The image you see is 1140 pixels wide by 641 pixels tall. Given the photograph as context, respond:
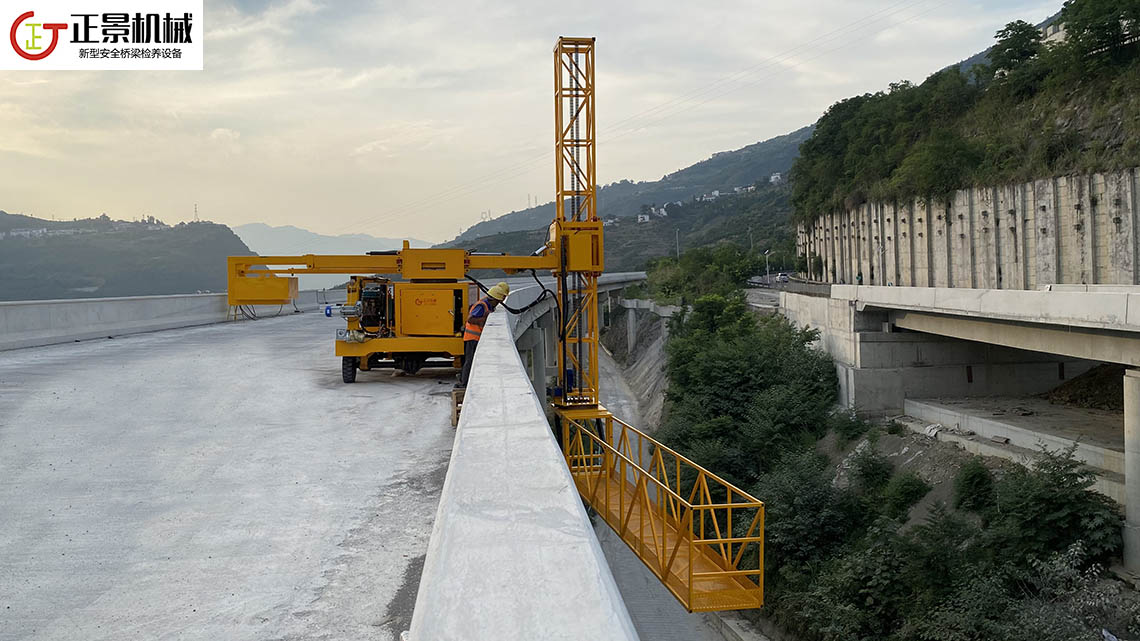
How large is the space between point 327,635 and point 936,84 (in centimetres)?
5851

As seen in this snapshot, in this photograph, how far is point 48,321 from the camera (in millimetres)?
21859

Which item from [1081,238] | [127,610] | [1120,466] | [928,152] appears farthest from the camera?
[928,152]

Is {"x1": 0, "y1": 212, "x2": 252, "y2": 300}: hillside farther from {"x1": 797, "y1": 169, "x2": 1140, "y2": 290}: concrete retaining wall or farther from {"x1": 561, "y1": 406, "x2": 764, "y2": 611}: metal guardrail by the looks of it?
{"x1": 561, "y1": 406, "x2": 764, "y2": 611}: metal guardrail

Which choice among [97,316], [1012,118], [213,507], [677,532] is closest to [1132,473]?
[677,532]

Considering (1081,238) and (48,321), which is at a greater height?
(1081,238)

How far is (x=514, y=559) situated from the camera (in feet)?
8.80

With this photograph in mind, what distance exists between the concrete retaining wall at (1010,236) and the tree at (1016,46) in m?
9.35

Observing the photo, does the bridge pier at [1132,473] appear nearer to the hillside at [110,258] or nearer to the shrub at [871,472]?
the shrub at [871,472]

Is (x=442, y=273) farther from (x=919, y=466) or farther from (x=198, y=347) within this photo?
(x=919, y=466)

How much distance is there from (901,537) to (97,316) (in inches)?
900

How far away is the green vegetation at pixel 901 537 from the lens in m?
14.7

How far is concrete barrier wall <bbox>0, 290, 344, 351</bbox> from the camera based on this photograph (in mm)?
20394

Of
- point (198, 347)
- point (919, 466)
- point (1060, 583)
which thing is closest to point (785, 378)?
point (919, 466)

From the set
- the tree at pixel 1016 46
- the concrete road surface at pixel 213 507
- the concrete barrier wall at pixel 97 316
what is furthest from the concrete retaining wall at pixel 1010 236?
the concrete barrier wall at pixel 97 316
